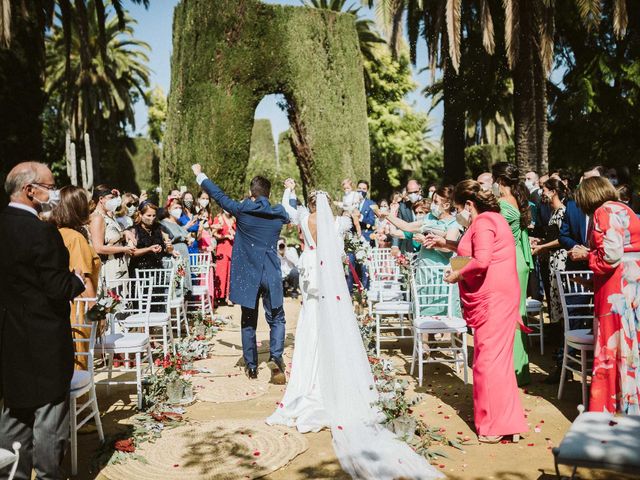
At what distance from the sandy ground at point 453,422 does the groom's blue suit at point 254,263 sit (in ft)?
2.20

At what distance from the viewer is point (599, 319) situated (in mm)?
4199

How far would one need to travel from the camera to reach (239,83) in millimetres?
12523

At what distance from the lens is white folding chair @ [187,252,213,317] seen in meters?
8.99

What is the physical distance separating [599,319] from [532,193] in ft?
14.6

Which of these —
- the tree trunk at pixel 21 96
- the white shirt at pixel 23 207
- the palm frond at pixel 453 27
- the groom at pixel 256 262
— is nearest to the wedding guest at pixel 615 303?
the groom at pixel 256 262

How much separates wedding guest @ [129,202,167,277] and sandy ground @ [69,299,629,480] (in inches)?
68.3

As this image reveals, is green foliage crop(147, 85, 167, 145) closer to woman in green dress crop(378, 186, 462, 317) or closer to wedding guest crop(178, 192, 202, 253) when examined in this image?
wedding guest crop(178, 192, 202, 253)

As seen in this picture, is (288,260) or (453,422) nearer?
(453,422)

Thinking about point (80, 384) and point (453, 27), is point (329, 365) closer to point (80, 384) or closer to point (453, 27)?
point (80, 384)

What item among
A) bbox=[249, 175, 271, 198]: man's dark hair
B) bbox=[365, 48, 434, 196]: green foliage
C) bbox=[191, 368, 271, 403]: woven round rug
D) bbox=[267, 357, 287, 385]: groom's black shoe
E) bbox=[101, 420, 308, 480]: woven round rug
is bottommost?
bbox=[101, 420, 308, 480]: woven round rug

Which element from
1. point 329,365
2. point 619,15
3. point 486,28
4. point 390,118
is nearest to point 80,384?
point 329,365

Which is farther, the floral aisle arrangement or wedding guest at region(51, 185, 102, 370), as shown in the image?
wedding guest at region(51, 185, 102, 370)

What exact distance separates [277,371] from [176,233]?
3.65 m

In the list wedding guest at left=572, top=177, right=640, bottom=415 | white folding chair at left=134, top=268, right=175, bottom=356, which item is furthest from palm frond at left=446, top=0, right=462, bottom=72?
wedding guest at left=572, top=177, right=640, bottom=415
